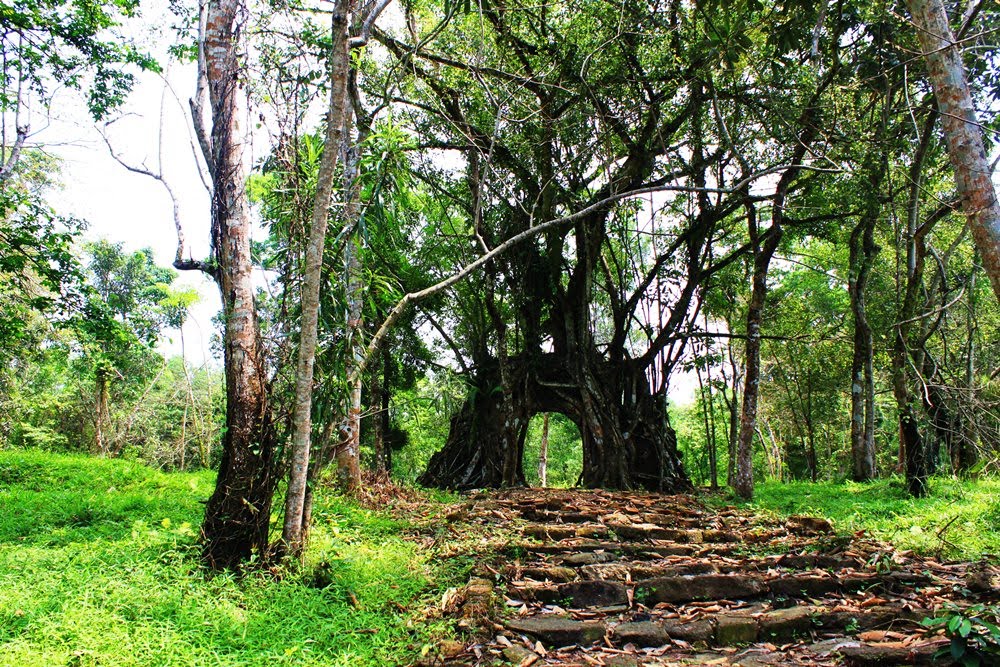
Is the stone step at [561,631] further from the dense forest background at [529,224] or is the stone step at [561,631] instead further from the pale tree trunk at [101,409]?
the pale tree trunk at [101,409]

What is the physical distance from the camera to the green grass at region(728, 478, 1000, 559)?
587cm

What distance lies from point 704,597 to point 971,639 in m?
1.75

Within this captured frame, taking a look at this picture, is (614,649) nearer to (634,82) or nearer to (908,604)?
(908,604)

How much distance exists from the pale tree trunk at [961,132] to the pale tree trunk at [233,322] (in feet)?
17.6

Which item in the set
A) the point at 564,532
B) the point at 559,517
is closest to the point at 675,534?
the point at 564,532

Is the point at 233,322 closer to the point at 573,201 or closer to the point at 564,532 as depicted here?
the point at 564,532

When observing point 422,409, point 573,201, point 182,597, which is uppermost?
point 573,201

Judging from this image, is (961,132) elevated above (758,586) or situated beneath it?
elevated above

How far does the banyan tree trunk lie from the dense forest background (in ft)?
0.21

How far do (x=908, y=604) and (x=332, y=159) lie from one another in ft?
17.2

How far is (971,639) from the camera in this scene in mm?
3121

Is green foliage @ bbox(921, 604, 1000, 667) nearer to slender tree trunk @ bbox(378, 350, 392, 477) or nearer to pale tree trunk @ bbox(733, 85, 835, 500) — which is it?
pale tree trunk @ bbox(733, 85, 835, 500)

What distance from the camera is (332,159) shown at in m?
4.89

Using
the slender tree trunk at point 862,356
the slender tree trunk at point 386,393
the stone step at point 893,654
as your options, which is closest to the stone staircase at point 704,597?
the stone step at point 893,654
